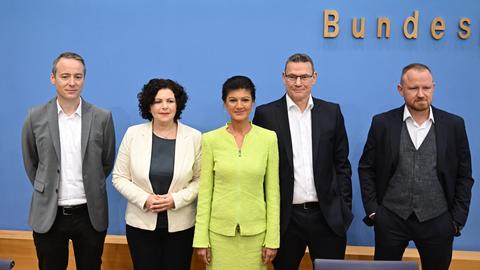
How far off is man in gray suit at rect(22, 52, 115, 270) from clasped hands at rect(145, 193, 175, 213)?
0.35m

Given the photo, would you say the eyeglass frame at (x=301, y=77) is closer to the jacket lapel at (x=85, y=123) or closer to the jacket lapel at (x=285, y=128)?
the jacket lapel at (x=285, y=128)

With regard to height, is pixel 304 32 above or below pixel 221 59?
above

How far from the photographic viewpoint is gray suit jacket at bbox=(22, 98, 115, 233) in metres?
2.27

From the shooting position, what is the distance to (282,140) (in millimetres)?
2238

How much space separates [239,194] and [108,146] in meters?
0.84

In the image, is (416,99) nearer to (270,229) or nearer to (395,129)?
(395,129)

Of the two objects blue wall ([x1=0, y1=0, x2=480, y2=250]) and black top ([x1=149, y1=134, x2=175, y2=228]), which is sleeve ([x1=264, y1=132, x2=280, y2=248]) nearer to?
black top ([x1=149, y1=134, x2=175, y2=228])

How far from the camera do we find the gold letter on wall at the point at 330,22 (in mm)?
2844

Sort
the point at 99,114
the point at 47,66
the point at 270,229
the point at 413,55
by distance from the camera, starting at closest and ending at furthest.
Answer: the point at 270,229, the point at 99,114, the point at 413,55, the point at 47,66

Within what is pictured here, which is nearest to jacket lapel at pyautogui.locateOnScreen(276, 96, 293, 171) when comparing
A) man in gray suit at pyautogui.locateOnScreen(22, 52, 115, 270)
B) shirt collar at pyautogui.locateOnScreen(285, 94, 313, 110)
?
shirt collar at pyautogui.locateOnScreen(285, 94, 313, 110)

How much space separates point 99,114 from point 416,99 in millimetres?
1672

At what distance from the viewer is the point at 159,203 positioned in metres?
2.16

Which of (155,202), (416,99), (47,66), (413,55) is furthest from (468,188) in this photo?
(47,66)

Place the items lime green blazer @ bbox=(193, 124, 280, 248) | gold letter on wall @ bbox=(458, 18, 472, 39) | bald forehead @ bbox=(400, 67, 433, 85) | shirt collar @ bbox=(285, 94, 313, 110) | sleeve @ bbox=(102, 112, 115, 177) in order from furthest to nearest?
gold letter on wall @ bbox=(458, 18, 472, 39) → sleeve @ bbox=(102, 112, 115, 177) → shirt collar @ bbox=(285, 94, 313, 110) → bald forehead @ bbox=(400, 67, 433, 85) → lime green blazer @ bbox=(193, 124, 280, 248)
